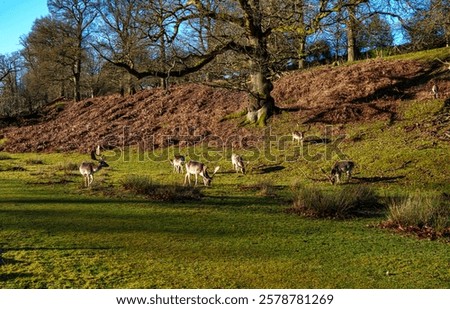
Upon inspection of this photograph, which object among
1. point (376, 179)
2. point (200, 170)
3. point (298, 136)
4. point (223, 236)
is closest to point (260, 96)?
point (298, 136)

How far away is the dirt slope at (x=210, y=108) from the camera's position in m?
26.2

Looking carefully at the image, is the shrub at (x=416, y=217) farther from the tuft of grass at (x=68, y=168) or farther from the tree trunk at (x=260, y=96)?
the tuft of grass at (x=68, y=168)

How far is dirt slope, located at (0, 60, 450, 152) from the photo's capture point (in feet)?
86.0

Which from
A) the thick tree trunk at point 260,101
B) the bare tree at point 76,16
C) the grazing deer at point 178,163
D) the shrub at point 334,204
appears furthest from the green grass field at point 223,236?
the bare tree at point 76,16

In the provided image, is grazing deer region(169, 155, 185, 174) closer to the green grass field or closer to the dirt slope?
the green grass field

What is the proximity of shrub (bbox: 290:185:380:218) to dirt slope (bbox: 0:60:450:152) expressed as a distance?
1217 cm

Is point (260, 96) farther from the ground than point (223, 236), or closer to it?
farther from the ground

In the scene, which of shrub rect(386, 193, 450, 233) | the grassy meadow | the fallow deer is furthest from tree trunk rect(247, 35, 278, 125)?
shrub rect(386, 193, 450, 233)

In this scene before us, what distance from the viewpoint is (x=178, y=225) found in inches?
407

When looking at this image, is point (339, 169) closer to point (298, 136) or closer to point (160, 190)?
point (298, 136)

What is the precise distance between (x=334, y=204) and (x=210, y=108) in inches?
927

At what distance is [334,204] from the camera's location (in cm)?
1176

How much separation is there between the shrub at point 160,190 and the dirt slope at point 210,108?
11963mm

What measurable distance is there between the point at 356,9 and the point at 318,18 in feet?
10.3
